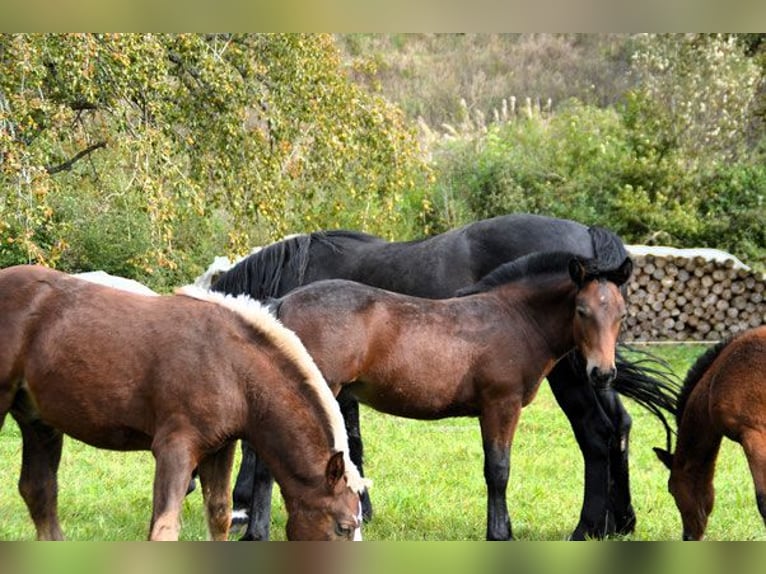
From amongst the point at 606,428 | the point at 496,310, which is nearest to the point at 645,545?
the point at 496,310

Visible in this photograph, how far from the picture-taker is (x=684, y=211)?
1755cm

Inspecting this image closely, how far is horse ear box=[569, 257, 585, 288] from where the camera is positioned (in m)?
5.61

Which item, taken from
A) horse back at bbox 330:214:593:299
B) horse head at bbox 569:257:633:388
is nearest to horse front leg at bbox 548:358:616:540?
horse back at bbox 330:214:593:299

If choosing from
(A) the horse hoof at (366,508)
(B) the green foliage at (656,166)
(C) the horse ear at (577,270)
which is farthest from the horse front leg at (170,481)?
(B) the green foliage at (656,166)

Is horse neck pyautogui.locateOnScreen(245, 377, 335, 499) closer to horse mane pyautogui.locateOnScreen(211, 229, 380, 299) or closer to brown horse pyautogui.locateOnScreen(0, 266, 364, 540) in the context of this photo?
brown horse pyautogui.locateOnScreen(0, 266, 364, 540)

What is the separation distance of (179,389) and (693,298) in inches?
508

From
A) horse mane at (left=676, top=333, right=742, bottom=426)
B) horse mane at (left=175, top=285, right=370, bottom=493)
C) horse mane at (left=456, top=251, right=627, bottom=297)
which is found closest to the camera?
horse mane at (left=175, top=285, right=370, bottom=493)

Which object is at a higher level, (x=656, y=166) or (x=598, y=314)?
(x=598, y=314)

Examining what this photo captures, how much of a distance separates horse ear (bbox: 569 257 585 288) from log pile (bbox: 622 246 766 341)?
1033cm

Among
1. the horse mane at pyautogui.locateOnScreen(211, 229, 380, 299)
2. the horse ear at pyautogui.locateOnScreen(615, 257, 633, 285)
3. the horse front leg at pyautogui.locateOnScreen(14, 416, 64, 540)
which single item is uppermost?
the horse ear at pyautogui.locateOnScreen(615, 257, 633, 285)

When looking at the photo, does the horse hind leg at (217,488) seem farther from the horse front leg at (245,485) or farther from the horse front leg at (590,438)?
the horse front leg at (590,438)

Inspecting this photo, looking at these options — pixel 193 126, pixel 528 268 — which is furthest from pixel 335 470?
pixel 193 126

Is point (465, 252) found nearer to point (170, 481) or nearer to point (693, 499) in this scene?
point (693, 499)

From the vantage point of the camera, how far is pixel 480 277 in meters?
7.09
